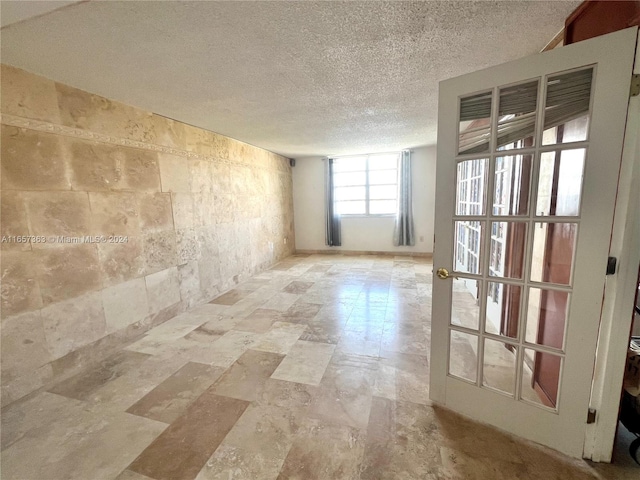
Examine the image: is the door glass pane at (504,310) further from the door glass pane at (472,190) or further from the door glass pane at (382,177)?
the door glass pane at (382,177)

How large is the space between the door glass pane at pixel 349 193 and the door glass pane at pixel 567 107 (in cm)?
497

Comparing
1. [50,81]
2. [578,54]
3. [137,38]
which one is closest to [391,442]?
[578,54]

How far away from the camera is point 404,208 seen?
584 cm

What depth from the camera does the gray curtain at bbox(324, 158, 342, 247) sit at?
616cm

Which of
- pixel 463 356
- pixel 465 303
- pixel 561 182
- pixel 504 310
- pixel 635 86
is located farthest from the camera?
pixel 465 303

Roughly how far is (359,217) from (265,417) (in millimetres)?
5168

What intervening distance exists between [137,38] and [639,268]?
282cm

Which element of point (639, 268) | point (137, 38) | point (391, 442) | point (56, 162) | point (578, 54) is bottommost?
point (391, 442)

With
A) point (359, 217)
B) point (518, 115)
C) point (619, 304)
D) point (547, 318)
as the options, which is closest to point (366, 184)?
point (359, 217)

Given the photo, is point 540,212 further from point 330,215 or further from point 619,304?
point 330,215

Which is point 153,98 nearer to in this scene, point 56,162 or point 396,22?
point 56,162

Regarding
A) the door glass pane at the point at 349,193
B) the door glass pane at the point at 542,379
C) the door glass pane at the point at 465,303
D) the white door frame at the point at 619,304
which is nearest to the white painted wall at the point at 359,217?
the door glass pane at the point at 349,193

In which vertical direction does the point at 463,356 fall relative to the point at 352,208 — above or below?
below

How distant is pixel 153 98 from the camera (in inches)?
95.0
